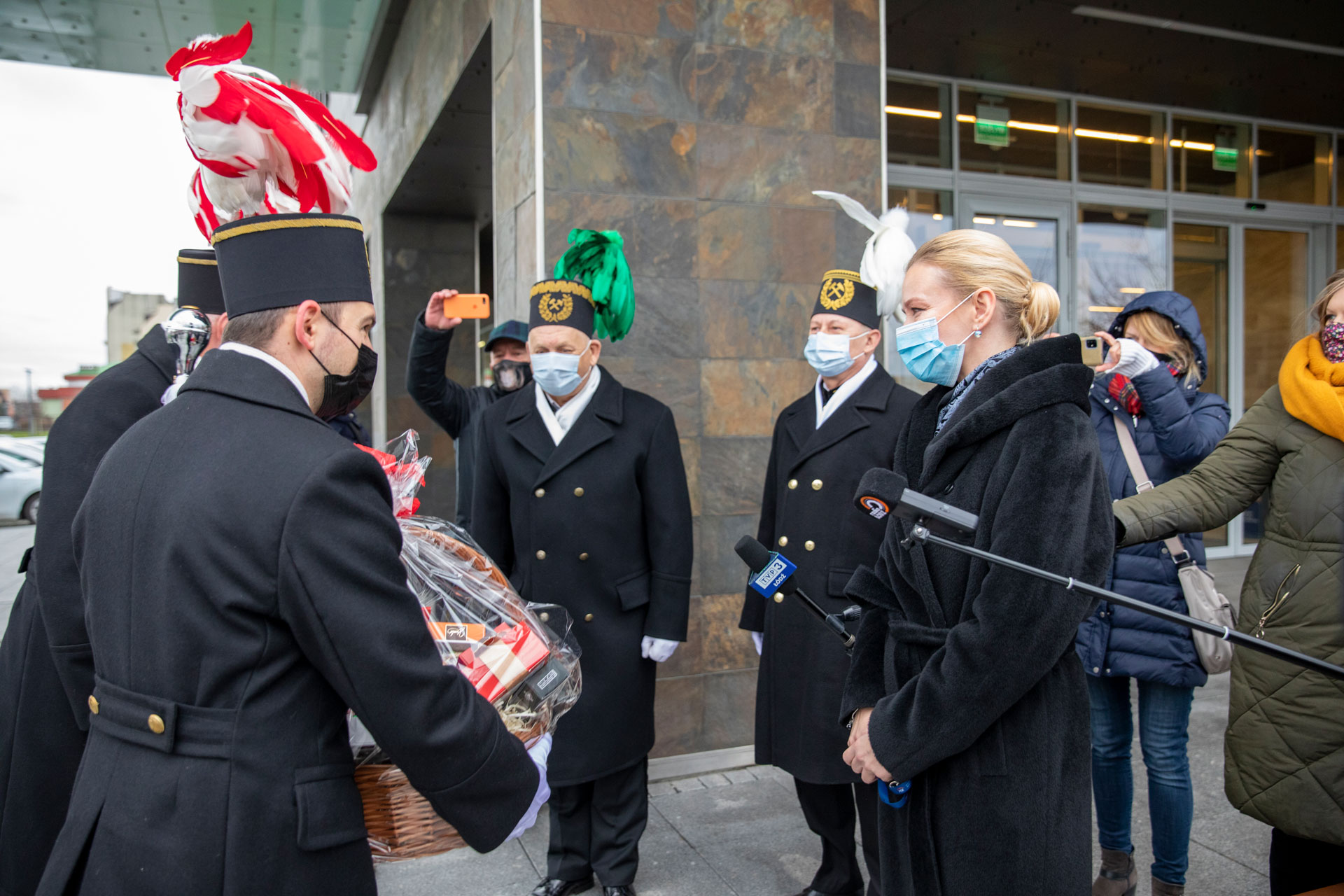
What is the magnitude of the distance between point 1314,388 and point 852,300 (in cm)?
145

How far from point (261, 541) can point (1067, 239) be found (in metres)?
7.07

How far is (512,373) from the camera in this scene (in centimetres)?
441

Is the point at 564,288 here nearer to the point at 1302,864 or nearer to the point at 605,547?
the point at 605,547

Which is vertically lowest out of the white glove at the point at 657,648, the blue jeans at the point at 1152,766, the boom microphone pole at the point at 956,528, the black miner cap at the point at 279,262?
the blue jeans at the point at 1152,766

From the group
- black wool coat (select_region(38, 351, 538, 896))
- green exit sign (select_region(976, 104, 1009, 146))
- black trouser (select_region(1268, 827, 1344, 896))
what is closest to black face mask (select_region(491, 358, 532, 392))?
black wool coat (select_region(38, 351, 538, 896))

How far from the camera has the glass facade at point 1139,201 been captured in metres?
6.78

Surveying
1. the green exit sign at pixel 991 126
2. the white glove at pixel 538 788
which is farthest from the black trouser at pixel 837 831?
the green exit sign at pixel 991 126

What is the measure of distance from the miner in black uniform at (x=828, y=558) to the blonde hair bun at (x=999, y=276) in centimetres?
103

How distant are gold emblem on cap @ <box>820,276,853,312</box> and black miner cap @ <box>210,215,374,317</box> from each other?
2103 mm

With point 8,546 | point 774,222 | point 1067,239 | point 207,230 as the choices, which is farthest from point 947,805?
point 8,546

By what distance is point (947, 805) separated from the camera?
1844mm

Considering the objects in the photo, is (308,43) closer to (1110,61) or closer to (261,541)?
(1110,61)

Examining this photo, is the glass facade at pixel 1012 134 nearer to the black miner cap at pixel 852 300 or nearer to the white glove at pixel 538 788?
the black miner cap at pixel 852 300

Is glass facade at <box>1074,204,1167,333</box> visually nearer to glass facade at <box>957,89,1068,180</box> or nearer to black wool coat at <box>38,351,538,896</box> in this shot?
glass facade at <box>957,89,1068,180</box>
